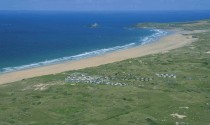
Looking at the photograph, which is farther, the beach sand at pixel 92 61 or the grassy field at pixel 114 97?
the beach sand at pixel 92 61

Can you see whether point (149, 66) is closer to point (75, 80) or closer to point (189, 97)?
point (75, 80)

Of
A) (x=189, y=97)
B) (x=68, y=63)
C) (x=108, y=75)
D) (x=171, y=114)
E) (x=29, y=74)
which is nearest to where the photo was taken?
(x=171, y=114)

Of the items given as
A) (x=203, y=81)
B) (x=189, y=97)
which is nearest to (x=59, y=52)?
(x=203, y=81)

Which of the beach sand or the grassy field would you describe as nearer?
the grassy field

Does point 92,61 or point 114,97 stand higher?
point 92,61

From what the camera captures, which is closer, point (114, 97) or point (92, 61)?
point (114, 97)

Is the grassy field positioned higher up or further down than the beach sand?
further down

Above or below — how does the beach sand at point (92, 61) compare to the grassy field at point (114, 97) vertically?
above

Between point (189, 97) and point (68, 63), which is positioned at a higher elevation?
point (68, 63)
